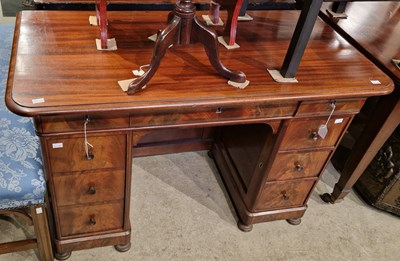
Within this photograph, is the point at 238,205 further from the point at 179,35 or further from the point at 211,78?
the point at 179,35

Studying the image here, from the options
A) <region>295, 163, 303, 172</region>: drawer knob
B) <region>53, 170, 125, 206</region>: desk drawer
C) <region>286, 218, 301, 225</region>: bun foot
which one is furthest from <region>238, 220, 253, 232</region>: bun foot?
<region>53, 170, 125, 206</region>: desk drawer

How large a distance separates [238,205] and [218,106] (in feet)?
2.33

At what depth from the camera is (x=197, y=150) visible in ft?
6.53

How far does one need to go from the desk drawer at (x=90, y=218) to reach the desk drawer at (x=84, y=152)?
197 millimetres

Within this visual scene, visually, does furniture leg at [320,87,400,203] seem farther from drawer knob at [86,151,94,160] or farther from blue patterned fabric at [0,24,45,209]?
blue patterned fabric at [0,24,45,209]

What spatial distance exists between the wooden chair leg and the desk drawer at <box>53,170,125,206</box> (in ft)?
0.21

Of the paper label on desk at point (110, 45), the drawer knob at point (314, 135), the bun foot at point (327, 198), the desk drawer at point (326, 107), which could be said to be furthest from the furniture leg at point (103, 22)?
the bun foot at point (327, 198)

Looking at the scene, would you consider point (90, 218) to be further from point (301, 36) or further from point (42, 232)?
point (301, 36)

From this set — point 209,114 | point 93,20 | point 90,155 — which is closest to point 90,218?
point 90,155

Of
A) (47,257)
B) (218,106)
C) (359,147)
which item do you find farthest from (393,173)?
(47,257)

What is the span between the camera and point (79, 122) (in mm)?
1026

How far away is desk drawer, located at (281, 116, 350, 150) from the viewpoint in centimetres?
131

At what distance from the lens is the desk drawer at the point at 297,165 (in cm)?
141

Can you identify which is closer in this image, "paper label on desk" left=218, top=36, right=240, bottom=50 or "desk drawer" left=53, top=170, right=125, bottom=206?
"desk drawer" left=53, top=170, right=125, bottom=206
